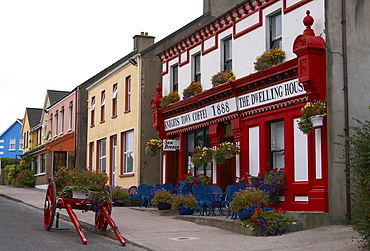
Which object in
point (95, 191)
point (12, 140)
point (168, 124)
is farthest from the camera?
point (12, 140)

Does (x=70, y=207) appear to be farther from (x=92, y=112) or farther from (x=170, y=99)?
(x=92, y=112)

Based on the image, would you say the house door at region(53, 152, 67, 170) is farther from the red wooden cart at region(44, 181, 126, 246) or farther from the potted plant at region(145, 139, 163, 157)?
the red wooden cart at region(44, 181, 126, 246)

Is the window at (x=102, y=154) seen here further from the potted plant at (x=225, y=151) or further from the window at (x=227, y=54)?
the potted plant at (x=225, y=151)

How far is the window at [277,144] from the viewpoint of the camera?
1566cm

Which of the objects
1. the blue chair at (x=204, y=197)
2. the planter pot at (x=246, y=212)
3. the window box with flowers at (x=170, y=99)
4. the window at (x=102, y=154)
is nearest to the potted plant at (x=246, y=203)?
the planter pot at (x=246, y=212)

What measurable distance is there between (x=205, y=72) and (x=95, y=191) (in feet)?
27.7

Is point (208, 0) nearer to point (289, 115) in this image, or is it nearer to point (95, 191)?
point (289, 115)

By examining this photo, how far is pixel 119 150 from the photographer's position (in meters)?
27.1

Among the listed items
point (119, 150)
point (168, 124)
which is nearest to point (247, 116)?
point (168, 124)

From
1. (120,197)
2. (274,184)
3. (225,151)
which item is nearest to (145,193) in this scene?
(120,197)

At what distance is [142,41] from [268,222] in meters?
17.9

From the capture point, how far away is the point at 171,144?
2178 cm

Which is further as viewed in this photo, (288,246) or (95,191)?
(95,191)

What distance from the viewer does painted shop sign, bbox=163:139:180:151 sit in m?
21.8
